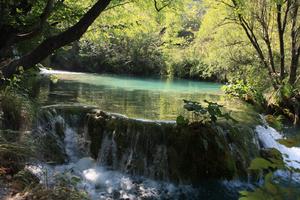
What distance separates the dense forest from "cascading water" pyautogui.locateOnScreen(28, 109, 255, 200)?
0.02 metres

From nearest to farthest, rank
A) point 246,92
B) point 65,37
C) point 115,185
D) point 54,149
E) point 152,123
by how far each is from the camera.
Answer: point 65,37, point 115,185, point 54,149, point 152,123, point 246,92

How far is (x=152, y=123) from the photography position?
931cm

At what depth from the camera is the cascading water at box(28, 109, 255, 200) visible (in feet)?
26.1

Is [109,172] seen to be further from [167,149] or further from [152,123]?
[152,123]

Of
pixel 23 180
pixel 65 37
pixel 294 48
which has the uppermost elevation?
pixel 294 48

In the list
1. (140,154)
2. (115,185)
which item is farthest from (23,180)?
(140,154)

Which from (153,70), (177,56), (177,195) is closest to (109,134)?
(177,195)

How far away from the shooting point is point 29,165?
5.11 meters

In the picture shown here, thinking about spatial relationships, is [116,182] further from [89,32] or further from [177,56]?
[177,56]

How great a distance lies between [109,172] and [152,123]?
4.94ft

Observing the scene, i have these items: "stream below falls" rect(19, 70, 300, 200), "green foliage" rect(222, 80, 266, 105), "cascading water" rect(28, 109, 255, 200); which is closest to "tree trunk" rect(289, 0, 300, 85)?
"green foliage" rect(222, 80, 266, 105)

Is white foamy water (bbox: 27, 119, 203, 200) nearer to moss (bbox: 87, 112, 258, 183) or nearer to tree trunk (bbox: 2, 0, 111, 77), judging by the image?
moss (bbox: 87, 112, 258, 183)

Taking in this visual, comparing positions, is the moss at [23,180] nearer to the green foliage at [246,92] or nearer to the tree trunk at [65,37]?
the tree trunk at [65,37]

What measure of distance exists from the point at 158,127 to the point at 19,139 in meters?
4.00
